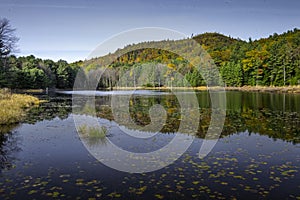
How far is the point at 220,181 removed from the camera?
6.53m

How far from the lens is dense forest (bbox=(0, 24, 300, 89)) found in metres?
54.8

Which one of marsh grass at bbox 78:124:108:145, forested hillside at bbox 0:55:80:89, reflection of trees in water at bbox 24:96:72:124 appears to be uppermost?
forested hillside at bbox 0:55:80:89

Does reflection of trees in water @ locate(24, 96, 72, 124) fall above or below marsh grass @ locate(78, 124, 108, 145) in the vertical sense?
above

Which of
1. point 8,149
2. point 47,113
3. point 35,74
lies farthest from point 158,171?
point 35,74

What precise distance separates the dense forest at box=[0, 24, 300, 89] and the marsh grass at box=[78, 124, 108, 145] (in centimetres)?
2904

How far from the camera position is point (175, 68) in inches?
3595

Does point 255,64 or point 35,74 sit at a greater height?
point 255,64

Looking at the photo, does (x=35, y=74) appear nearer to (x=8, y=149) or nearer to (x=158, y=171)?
(x=8, y=149)

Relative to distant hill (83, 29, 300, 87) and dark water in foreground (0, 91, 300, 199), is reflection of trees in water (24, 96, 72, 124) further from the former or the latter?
distant hill (83, 29, 300, 87)

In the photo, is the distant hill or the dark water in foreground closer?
the dark water in foreground

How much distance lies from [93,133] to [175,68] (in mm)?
80110

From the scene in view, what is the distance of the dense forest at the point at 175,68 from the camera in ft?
180

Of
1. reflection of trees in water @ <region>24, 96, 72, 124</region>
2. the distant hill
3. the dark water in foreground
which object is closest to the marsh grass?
the dark water in foreground

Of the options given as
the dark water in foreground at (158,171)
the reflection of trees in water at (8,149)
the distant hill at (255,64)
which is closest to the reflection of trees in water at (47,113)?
the reflection of trees in water at (8,149)
